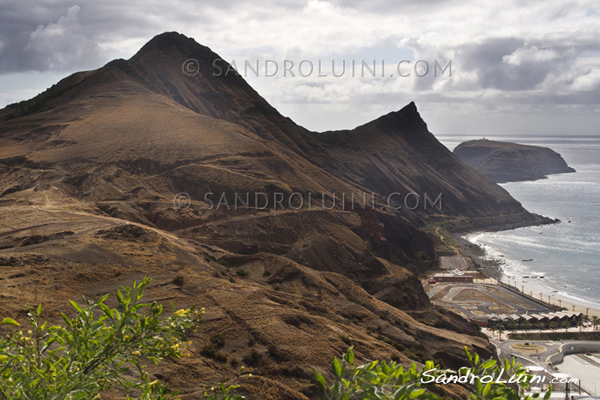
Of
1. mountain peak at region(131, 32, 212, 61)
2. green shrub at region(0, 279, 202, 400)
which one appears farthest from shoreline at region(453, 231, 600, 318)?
green shrub at region(0, 279, 202, 400)

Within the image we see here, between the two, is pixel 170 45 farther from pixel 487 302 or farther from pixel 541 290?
pixel 541 290

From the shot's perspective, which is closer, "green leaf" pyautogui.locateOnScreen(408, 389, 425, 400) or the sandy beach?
"green leaf" pyautogui.locateOnScreen(408, 389, 425, 400)

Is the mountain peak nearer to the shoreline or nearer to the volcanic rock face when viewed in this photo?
the volcanic rock face

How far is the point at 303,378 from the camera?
23203mm

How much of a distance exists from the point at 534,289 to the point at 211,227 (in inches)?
1870

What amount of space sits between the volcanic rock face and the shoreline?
8.05 metres

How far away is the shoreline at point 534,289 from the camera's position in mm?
67500

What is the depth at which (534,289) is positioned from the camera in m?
75.5

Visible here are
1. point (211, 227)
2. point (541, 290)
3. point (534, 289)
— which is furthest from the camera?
point (534, 289)

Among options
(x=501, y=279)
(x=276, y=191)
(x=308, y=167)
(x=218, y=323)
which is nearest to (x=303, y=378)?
(x=218, y=323)

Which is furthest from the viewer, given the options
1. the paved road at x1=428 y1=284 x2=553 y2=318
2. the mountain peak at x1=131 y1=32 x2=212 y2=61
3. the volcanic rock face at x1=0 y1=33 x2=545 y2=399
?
the mountain peak at x1=131 y1=32 x2=212 y2=61

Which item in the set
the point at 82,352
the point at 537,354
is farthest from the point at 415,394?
the point at 537,354

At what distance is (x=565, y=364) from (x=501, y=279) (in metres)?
33.2

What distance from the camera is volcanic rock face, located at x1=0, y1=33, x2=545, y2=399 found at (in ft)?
88.6
